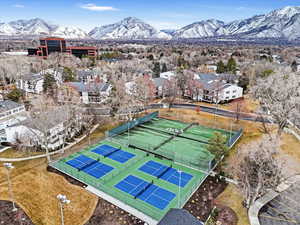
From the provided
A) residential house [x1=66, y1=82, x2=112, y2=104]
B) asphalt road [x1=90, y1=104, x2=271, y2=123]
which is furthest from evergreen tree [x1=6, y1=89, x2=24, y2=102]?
asphalt road [x1=90, y1=104, x2=271, y2=123]

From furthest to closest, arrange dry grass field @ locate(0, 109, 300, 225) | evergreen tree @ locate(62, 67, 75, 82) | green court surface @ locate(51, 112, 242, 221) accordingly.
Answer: evergreen tree @ locate(62, 67, 75, 82) < green court surface @ locate(51, 112, 242, 221) < dry grass field @ locate(0, 109, 300, 225)

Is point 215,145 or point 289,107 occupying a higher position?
point 289,107

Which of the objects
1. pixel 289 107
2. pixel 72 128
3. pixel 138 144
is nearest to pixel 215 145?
pixel 138 144

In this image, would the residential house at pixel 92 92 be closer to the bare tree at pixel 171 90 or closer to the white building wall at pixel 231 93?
the bare tree at pixel 171 90

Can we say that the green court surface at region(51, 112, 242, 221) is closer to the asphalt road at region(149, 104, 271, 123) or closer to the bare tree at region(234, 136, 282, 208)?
the bare tree at region(234, 136, 282, 208)

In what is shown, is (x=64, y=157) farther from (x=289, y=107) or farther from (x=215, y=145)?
(x=289, y=107)

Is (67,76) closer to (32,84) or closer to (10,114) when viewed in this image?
(32,84)
